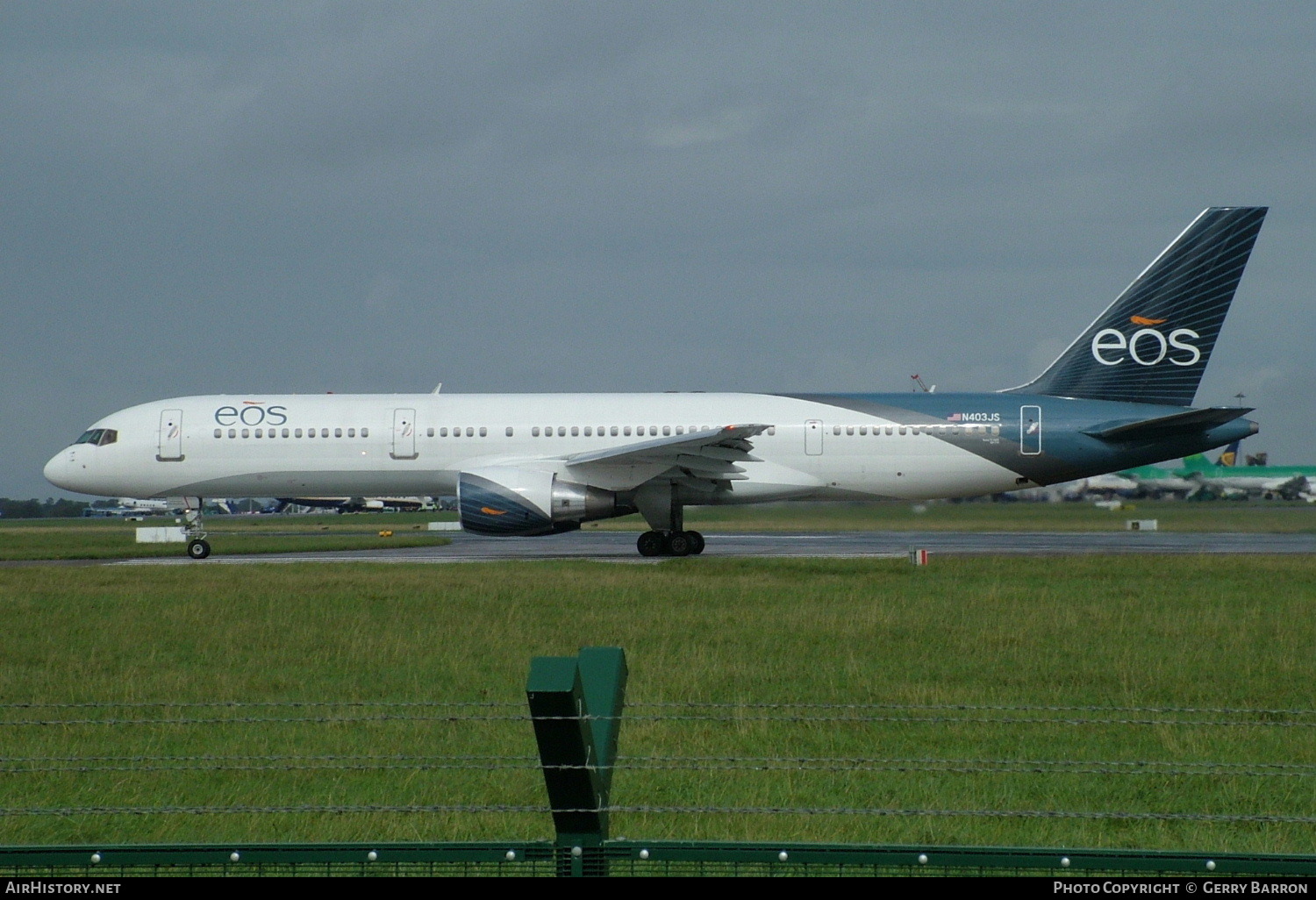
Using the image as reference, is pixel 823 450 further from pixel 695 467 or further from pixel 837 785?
pixel 837 785

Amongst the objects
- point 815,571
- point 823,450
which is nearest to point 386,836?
→ point 815,571

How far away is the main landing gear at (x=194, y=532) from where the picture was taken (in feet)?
103

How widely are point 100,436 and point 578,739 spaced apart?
99.9 feet

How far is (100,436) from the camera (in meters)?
31.7

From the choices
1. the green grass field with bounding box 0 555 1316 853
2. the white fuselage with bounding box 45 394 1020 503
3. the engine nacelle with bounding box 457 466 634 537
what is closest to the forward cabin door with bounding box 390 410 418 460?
the white fuselage with bounding box 45 394 1020 503

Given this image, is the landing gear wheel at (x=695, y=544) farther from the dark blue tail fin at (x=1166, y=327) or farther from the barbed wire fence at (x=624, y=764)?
the barbed wire fence at (x=624, y=764)

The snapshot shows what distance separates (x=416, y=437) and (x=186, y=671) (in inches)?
681

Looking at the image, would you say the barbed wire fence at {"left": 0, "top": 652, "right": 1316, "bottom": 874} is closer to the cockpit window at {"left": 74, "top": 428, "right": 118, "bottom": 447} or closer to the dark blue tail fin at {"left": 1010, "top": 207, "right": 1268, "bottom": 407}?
the dark blue tail fin at {"left": 1010, "top": 207, "right": 1268, "bottom": 407}

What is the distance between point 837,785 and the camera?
8516 mm

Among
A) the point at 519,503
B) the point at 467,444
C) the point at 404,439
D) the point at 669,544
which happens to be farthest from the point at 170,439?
the point at 669,544

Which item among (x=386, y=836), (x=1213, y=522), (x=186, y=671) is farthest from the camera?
(x=1213, y=522)

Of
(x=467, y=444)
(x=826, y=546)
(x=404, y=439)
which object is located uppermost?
(x=404, y=439)

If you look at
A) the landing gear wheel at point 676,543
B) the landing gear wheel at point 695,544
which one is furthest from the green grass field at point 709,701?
the landing gear wheel at point 695,544

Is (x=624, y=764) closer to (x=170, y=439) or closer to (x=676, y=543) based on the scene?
(x=676, y=543)
